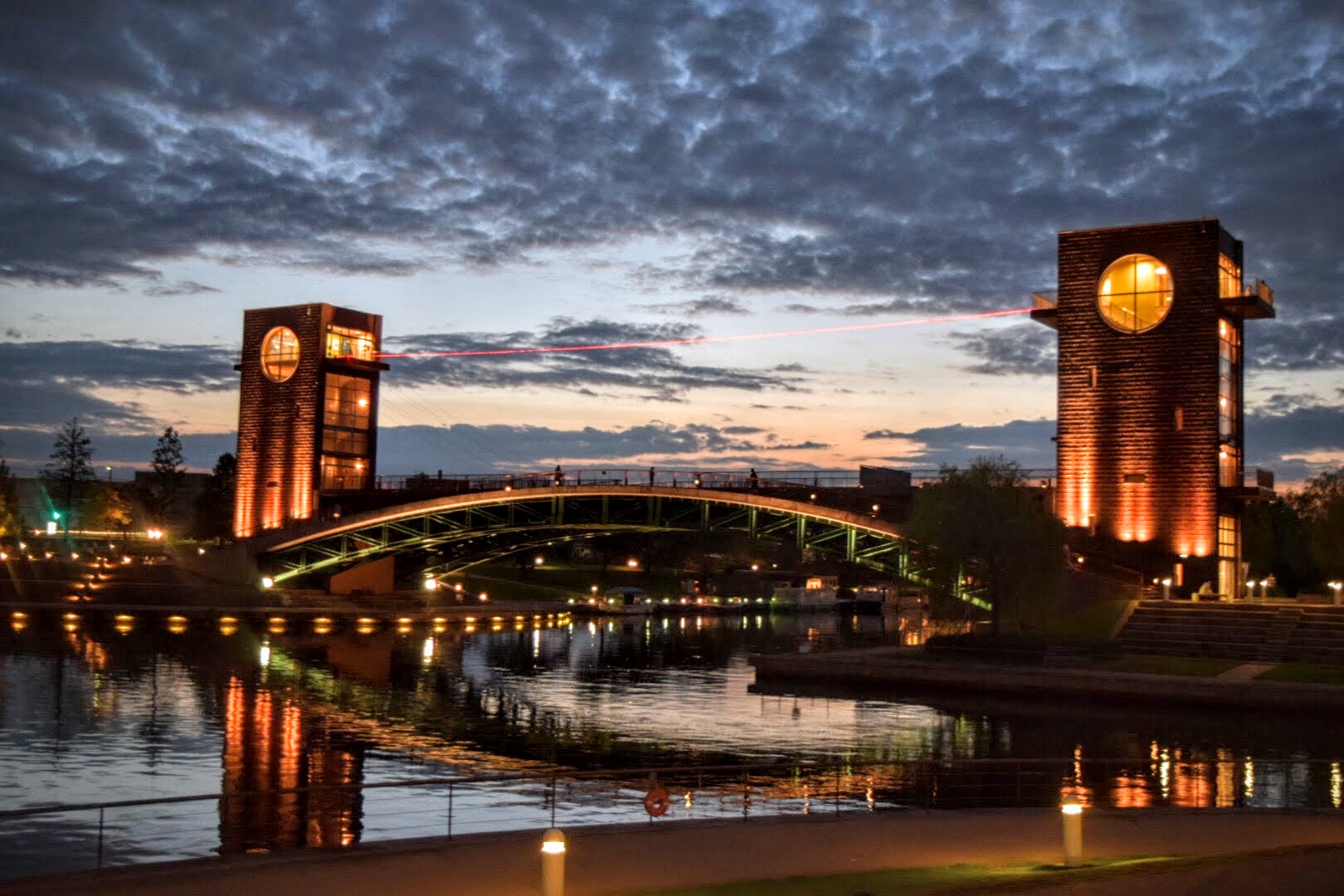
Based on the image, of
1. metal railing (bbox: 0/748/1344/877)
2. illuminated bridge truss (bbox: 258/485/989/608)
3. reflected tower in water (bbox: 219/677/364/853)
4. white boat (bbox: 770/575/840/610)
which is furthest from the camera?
white boat (bbox: 770/575/840/610)

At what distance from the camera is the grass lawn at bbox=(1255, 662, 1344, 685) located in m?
45.4

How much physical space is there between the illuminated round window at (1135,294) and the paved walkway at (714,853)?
49611 mm

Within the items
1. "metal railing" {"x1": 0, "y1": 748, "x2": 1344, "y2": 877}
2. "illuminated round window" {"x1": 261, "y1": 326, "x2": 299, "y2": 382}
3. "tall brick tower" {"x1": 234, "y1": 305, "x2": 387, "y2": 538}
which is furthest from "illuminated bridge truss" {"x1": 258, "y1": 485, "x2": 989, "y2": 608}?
"metal railing" {"x1": 0, "y1": 748, "x2": 1344, "y2": 877}

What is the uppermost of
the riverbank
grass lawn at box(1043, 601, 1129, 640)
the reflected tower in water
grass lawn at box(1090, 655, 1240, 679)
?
grass lawn at box(1043, 601, 1129, 640)

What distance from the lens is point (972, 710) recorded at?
46594 mm

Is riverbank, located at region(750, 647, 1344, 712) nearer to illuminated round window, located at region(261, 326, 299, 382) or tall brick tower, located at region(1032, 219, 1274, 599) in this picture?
tall brick tower, located at region(1032, 219, 1274, 599)

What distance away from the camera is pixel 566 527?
88688mm

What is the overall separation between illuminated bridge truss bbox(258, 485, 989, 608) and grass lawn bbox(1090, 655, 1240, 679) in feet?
33.2

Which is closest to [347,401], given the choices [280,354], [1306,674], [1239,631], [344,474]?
[344,474]

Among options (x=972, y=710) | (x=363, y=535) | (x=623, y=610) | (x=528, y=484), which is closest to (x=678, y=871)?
(x=972, y=710)

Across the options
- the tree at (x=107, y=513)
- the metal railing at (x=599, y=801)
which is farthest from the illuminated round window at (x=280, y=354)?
the metal railing at (x=599, y=801)

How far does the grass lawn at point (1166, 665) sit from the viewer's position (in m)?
48.3

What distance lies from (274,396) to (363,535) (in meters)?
12.7

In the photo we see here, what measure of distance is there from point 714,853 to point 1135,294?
5669 centimetres
